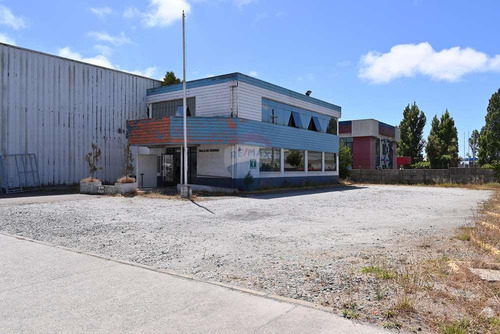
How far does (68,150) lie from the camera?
997 inches

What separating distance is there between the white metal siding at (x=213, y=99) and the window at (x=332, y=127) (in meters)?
13.4

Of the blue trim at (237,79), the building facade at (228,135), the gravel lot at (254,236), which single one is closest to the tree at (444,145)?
the blue trim at (237,79)

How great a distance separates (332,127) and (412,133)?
26.2m

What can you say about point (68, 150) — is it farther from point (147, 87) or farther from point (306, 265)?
point (306, 265)

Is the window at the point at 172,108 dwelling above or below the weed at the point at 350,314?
above

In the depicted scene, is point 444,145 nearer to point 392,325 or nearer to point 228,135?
point 228,135

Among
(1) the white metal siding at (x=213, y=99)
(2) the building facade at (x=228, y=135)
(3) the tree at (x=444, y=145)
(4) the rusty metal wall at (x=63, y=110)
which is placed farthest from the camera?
(3) the tree at (x=444, y=145)

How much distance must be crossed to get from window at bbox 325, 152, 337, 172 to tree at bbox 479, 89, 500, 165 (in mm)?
23312

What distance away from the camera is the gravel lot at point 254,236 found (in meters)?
5.85

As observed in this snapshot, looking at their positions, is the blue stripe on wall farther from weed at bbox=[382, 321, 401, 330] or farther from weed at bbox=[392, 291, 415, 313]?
weed at bbox=[382, 321, 401, 330]

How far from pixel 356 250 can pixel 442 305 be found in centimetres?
309

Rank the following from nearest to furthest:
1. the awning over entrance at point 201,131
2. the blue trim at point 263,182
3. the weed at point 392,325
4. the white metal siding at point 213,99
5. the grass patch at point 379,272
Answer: the weed at point 392,325 < the grass patch at point 379,272 < the awning over entrance at point 201,131 < the blue trim at point 263,182 < the white metal siding at point 213,99

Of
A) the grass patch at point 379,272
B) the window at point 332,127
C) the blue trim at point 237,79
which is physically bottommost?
the grass patch at point 379,272

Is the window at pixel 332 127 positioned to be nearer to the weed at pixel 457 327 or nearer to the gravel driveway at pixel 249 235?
the gravel driveway at pixel 249 235
